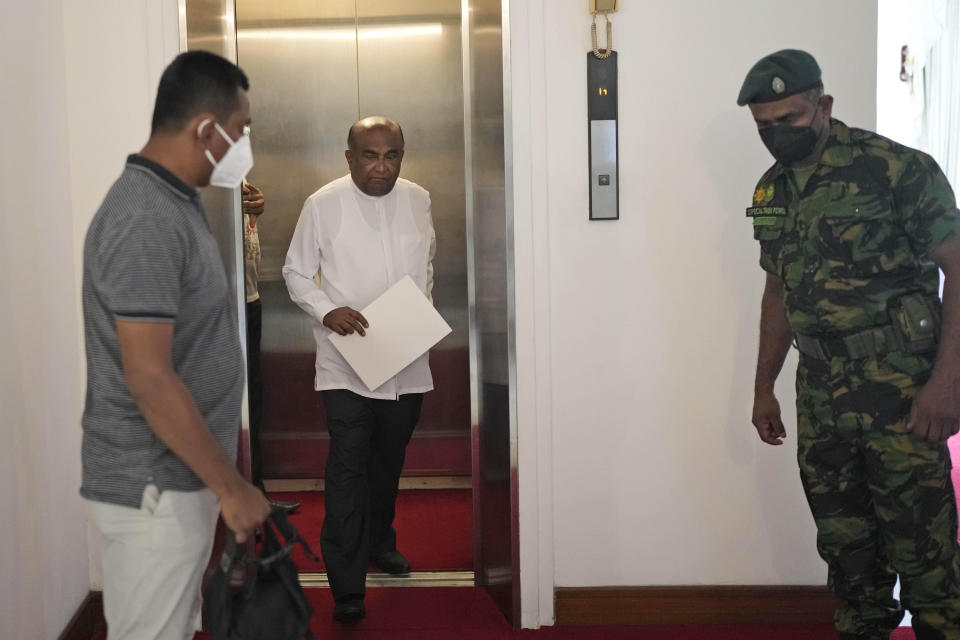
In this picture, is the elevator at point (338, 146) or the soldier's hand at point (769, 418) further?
the elevator at point (338, 146)

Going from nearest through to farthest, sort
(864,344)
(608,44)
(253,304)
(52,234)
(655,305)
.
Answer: (864,344) → (52,234) → (608,44) → (655,305) → (253,304)

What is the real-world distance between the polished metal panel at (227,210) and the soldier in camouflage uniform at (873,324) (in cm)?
175

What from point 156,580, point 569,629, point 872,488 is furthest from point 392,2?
point 156,580

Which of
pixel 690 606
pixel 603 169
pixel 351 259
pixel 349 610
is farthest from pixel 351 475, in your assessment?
pixel 603 169

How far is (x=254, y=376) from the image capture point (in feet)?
14.3

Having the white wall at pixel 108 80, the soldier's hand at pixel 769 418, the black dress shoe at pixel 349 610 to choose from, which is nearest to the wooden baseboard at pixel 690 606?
the black dress shoe at pixel 349 610

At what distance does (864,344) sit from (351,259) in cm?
179

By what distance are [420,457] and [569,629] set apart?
191 centimetres

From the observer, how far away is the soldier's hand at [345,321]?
3.31 metres

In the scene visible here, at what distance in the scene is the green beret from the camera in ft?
7.89

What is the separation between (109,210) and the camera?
1.67m

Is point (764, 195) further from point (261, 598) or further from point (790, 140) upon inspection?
point (261, 598)

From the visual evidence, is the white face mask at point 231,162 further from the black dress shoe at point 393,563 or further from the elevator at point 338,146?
the elevator at point 338,146

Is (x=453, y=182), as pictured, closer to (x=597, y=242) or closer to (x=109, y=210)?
(x=597, y=242)
